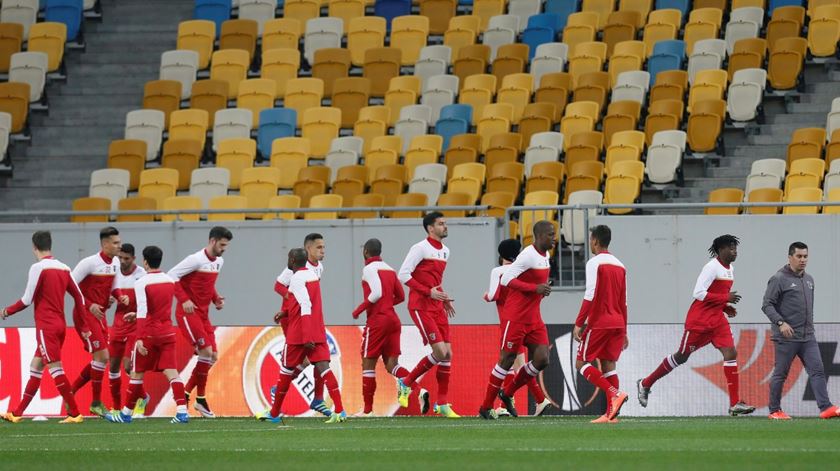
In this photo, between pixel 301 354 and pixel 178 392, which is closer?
pixel 301 354

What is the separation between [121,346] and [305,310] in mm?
3012

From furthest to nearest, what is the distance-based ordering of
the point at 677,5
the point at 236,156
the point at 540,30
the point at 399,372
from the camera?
1. the point at 540,30
2. the point at 677,5
3. the point at 236,156
4. the point at 399,372

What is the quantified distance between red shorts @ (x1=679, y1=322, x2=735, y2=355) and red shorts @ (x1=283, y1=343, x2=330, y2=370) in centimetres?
399

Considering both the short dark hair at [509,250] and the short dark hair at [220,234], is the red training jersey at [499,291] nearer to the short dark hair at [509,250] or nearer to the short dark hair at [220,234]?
the short dark hair at [509,250]

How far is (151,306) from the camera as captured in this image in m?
15.9

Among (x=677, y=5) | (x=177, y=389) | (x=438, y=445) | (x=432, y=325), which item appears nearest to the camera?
(x=438, y=445)

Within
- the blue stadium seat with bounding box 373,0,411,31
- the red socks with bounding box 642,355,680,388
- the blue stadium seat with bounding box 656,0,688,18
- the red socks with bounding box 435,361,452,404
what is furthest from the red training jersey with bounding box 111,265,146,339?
the blue stadium seat with bounding box 656,0,688,18

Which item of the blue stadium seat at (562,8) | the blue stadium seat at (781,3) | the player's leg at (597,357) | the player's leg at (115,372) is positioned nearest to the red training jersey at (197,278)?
the player's leg at (115,372)

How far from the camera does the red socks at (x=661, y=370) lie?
53.3 feet

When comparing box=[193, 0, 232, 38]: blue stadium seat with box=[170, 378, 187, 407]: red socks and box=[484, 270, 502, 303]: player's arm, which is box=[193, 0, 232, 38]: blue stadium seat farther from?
box=[170, 378, 187, 407]: red socks

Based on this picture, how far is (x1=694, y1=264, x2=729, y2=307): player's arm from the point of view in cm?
1611

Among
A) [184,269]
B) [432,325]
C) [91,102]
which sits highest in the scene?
[91,102]

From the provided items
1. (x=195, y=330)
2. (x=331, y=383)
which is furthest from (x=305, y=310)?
(x=195, y=330)

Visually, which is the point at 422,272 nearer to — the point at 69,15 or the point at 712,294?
the point at 712,294
